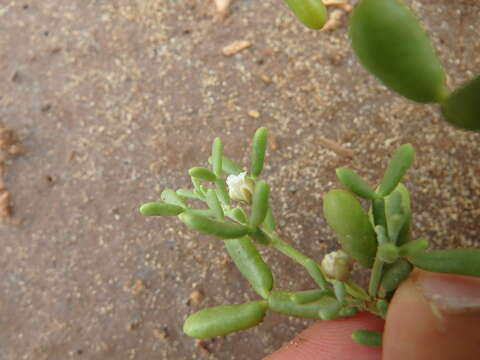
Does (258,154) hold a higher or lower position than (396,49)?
lower

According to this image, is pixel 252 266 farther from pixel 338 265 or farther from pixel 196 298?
pixel 196 298

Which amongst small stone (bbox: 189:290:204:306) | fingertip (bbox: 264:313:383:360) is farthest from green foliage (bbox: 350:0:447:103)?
small stone (bbox: 189:290:204:306)

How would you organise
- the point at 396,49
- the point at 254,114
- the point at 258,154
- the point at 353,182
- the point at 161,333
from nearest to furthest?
the point at 396,49
the point at 353,182
the point at 258,154
the point at 161,333
the point at 254,114

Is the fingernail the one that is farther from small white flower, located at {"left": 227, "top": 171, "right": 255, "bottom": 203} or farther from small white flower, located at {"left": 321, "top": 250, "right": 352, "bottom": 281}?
small white flower, located at {"left": 227, "top": 171, "right": 255, "bottom": 203}

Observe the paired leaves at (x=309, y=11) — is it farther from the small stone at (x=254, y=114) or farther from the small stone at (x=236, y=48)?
the small stone at (x=236, y=48)

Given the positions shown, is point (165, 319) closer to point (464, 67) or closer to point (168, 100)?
point (168, 100)

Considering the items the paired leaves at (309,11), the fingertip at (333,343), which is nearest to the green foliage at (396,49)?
the paired leaves at (309,11)

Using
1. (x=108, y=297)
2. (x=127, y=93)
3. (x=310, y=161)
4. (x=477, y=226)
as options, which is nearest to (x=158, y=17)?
(x=127, y=93)

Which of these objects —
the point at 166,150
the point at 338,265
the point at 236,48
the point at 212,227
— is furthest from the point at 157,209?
the point at 236,48
